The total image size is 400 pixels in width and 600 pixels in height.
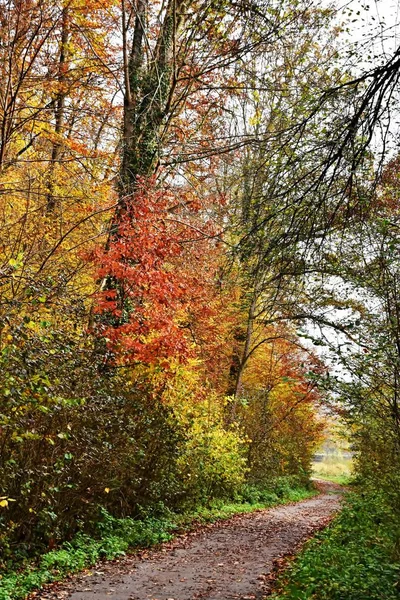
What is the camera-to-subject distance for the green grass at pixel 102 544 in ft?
18.6

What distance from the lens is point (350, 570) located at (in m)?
5.80

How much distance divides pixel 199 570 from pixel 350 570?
220cm

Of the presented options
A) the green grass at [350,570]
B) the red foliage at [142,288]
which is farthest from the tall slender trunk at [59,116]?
the green grass at [350,570]

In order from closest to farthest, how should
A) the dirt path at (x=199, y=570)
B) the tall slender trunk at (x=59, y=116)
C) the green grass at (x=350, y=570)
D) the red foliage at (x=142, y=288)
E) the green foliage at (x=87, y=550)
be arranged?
the green grass at (x=350, y=570) < the green foliage at (x=87, y=550) < the dirt path at (x=199, y=570) < the red foliage at (x=142, y=288) < the tall slender trunk at (x=59, y=116)

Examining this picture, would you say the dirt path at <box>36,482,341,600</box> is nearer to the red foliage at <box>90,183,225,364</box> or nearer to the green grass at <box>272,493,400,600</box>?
the green grass at <box>272,493,400,600</box>

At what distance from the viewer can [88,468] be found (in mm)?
7715

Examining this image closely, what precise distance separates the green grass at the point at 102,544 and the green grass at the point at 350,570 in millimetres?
2335

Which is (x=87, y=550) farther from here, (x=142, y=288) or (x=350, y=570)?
(x=142, y=288)

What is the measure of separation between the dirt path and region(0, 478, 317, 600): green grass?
20 centimetres

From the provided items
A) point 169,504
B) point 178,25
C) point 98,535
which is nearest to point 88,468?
point 98,535

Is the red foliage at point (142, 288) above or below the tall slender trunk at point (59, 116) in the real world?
below

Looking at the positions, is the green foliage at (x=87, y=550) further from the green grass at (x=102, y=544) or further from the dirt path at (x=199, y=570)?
the dirt path at (x=199, y=570)

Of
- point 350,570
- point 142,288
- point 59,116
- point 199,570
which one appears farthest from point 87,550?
point 59,116

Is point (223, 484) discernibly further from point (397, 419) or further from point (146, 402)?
point (397, 419)
